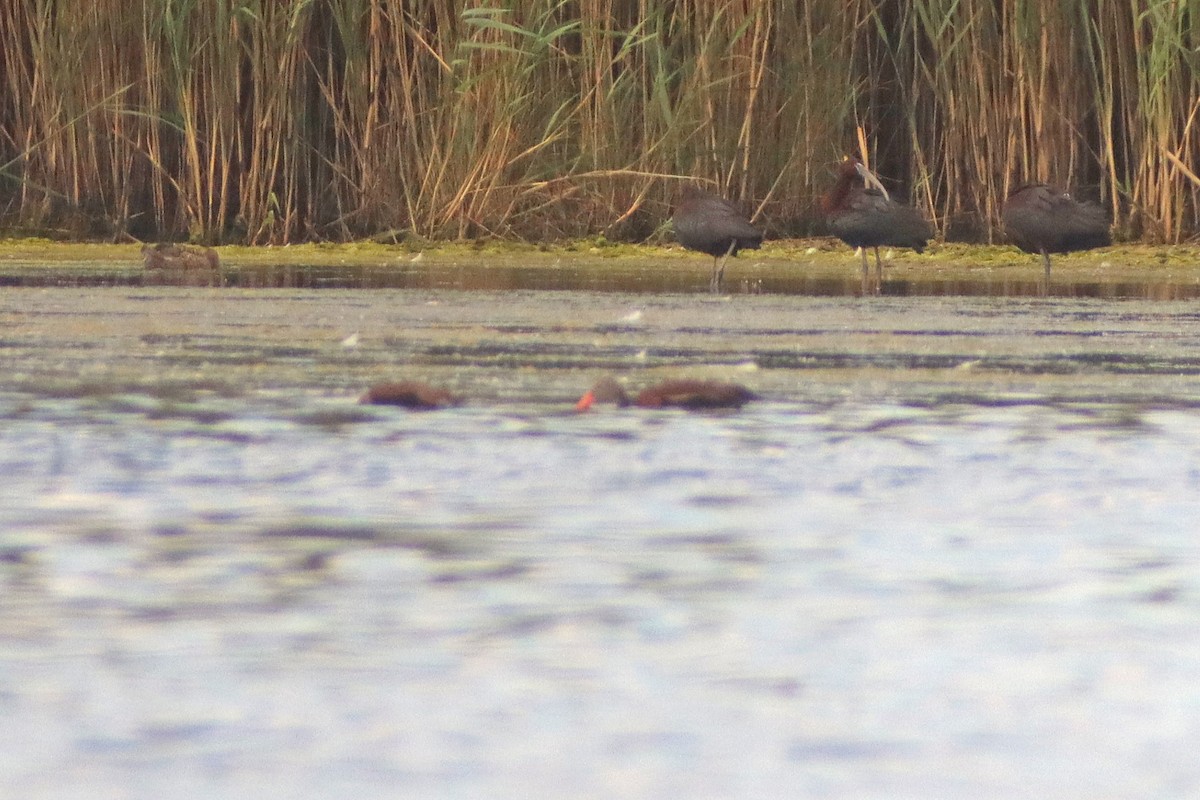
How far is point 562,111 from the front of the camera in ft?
38.4

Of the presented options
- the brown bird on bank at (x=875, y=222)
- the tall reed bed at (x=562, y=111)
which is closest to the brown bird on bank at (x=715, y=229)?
the brown bird on bank at (x=875, y=222)

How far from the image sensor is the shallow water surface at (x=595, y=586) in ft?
7.26

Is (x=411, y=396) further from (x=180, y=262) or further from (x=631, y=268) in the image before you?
(x=631, y=268)

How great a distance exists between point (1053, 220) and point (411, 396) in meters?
5.39

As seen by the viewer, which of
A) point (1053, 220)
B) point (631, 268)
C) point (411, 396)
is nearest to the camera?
point (411, 396)

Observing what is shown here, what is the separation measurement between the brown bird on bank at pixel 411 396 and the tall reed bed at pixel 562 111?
600cm

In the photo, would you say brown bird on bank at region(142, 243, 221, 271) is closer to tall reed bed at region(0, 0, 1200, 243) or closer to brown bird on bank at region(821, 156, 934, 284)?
tall reed bed at region(0, 0, 1200, 243)

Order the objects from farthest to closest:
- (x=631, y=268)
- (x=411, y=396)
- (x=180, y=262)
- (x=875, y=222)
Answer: (x=631, y=268) → (x=180, y=262) → (x=875, y=222) → (x=411, y=396)

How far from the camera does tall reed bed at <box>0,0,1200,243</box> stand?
1135cm

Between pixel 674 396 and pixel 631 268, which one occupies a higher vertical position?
pixel 631 268

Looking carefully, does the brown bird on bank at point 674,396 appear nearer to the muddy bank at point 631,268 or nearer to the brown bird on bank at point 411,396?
the brown bird on bank at point 411,396

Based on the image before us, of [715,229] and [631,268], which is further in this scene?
[631,268]

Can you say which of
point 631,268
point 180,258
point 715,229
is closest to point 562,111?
point 631,268

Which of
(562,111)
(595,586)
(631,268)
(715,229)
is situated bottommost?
(595,586)
